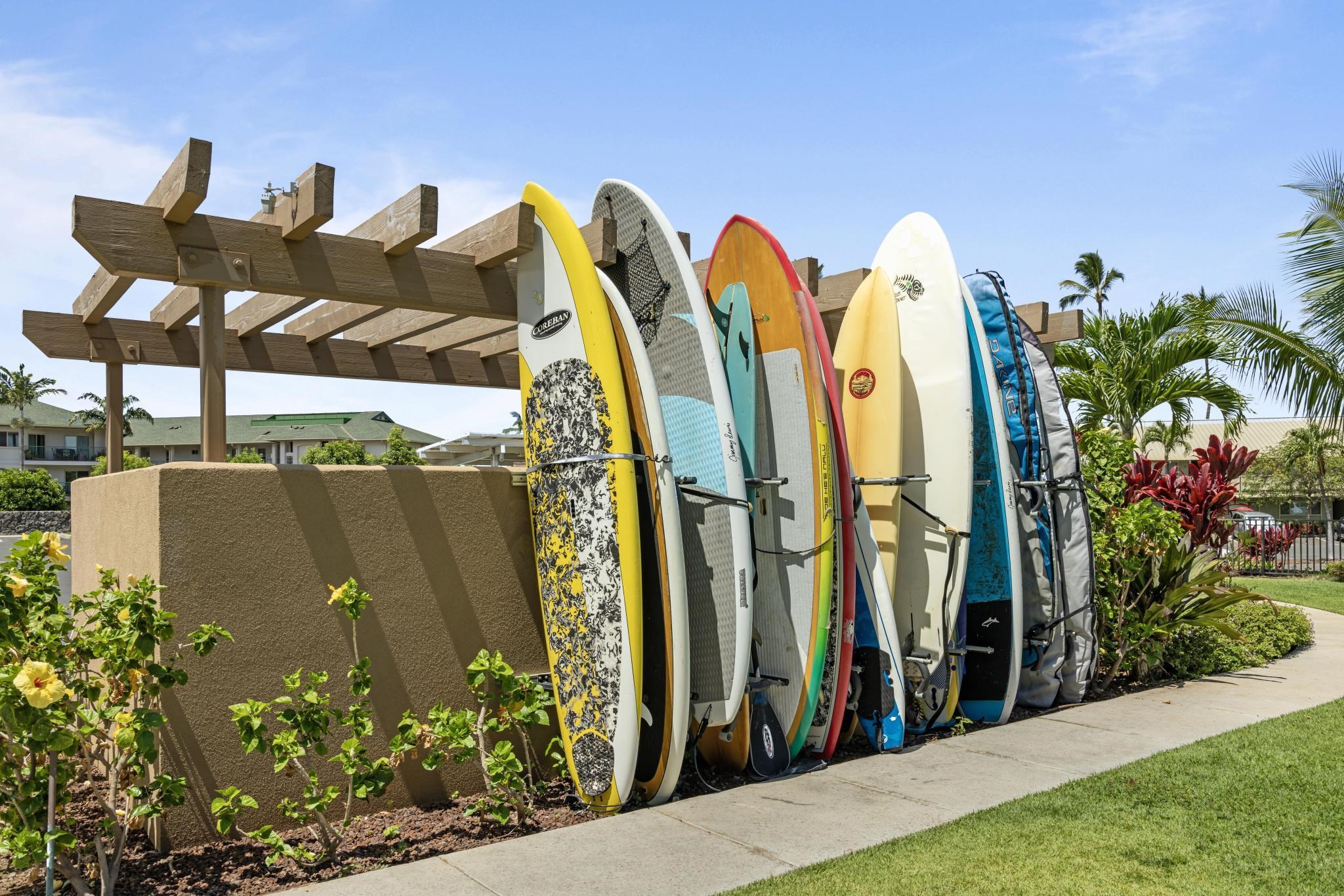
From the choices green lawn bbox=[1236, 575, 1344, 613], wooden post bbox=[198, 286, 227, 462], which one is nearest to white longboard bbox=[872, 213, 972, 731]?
wooden post bbox=[198, 286, 227, 462]

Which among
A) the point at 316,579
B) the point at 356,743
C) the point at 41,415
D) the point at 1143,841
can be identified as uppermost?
the point at 41,415

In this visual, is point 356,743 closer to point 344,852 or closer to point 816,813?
point 344,852

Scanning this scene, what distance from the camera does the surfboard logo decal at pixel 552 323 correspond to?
4.38 meters

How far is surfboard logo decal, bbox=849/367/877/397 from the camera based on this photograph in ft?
18.3

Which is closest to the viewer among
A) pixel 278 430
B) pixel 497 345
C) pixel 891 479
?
pixel 891 479

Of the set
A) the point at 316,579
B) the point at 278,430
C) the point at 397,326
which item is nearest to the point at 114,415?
the point at 397,326

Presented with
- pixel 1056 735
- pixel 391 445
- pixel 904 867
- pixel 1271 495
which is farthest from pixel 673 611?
pixel 391 445

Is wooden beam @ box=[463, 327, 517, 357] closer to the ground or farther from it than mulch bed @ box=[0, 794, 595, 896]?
farther from it

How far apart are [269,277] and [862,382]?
315 cm

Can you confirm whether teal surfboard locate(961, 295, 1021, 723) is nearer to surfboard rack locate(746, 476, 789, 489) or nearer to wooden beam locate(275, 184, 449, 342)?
surfboard rack locate(746, 476, 789, 489)

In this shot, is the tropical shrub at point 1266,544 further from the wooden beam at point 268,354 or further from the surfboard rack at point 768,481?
the surfboard rack at point 768,481

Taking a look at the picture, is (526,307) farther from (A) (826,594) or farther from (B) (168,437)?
(B) (168,437)

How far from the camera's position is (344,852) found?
366cm

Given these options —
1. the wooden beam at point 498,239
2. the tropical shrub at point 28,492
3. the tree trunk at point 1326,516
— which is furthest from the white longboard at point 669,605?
the tropical shrub at point 28,492
